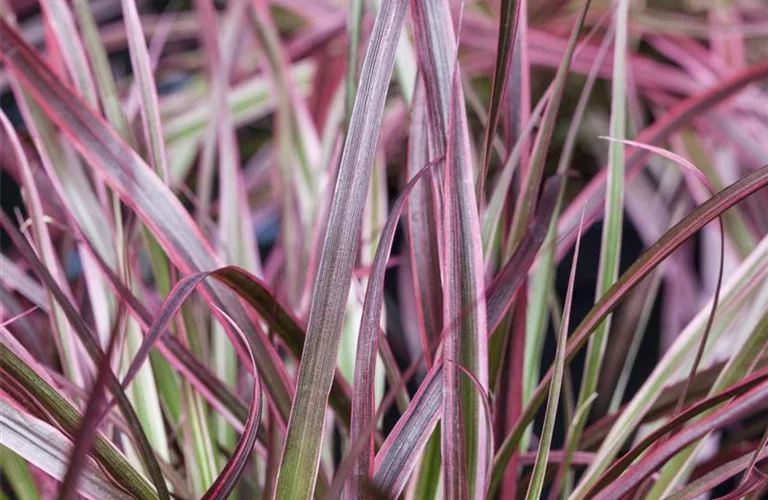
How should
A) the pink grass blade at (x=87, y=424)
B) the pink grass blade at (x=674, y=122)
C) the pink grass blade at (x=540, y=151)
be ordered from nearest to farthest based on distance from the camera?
1. the pink grass blade at (x=87, y=424)
2. the pink grass blade at (x=540, y=151)
3. the pink grass blade at (x=674, y=122)

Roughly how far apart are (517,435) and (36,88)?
0.26 m

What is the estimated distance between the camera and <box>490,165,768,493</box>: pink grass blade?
0.84 feet

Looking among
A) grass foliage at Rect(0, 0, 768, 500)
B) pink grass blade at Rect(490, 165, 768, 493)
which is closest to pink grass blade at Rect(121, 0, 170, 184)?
grass foliage at Rect(0, 0, 768, 500)

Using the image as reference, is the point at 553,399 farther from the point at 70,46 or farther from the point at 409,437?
the point at 70,46

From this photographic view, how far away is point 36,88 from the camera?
330 mm

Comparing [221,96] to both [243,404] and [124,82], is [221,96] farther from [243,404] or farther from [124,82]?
[124,82]

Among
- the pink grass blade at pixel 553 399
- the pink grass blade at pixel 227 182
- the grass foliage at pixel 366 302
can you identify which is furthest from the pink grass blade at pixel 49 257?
the pink grass blade at pixel 553 399

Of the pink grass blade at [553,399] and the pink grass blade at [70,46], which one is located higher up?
the pink grass blade at [70,46]

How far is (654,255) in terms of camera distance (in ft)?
0.89

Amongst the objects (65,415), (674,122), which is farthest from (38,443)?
(674,122)

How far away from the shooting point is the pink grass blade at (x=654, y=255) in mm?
255

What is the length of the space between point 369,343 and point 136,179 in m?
0.14

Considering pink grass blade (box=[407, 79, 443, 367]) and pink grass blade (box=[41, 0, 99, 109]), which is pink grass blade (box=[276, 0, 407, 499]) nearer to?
pink grass blade (box=[407, 79, 443, 367])

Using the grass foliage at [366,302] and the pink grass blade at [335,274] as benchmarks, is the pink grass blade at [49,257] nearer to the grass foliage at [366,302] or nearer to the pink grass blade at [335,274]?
the grass foliage at [366,302]
